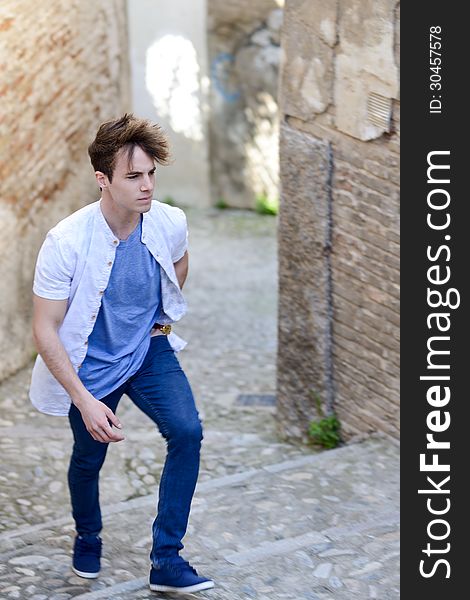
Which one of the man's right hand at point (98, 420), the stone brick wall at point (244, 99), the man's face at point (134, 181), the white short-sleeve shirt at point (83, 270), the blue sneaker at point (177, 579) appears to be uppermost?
the stone brick wall at point (244, 99)

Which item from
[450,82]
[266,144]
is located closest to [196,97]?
[266,144]

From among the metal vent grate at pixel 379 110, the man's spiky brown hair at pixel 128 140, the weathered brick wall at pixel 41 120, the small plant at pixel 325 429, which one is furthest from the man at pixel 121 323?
the weathered brick wall at pixel 41 120

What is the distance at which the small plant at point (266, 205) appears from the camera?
11866 mm

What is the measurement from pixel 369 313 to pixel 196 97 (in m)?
6.75

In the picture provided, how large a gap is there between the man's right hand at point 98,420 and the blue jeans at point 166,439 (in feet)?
0.63

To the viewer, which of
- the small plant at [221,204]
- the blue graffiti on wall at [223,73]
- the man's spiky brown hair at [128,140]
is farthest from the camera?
the small plant at [221,204]

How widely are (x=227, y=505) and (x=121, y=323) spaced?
1.32 meters

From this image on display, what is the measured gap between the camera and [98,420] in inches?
148

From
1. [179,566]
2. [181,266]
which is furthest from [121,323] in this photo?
[179,566]

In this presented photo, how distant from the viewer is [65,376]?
3.81 metres

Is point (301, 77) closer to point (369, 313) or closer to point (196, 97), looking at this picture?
point (369, 313)

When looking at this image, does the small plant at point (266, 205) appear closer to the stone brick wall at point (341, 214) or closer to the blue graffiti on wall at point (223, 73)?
the blue graffiti on wall at point (223, 73)

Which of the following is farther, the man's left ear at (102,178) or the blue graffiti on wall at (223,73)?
the blue graffiti on wall at (223,73)

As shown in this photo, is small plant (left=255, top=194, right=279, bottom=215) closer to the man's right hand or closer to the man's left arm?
the man's left arm
